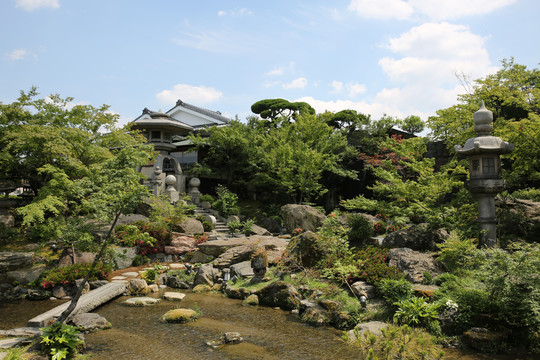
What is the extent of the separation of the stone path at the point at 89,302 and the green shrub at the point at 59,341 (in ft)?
5.95

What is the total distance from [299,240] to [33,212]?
8972mm

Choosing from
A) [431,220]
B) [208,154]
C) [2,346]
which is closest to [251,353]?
[2,346]

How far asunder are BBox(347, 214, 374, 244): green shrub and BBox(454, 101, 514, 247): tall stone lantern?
3272 mm

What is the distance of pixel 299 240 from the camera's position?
1170 centimetres

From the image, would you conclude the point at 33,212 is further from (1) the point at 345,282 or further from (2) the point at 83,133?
(1) the point at 345,282

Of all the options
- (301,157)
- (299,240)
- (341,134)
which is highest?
(341,134)

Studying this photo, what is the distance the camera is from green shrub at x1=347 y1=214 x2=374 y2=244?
1185 centimetres

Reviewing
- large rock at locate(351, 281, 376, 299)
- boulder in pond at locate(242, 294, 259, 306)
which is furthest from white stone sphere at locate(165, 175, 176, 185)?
large rock at locate(351, 281, 376, 299)

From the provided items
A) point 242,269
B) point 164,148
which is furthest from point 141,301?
point 164,148

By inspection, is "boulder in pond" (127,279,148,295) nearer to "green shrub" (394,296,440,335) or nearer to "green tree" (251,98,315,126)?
"green shrub" (394,296,440,335)

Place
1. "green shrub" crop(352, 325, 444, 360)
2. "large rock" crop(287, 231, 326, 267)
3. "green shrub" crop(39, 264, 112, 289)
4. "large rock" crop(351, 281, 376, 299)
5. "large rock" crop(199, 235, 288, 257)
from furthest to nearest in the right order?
1. "large rock" crop(199, 235, 288, 257)
2. "large rock" crop(287, 231, 326, 267)
3. "green shrub" crop(39, 264, 112, 289)
4. "large rock" crop(351, 281, 376, 299)
5. "green shrub" crop(352, 325, 444, 360)

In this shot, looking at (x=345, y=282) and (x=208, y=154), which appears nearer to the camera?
(x=345, y=282)

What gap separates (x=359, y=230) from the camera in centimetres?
1184

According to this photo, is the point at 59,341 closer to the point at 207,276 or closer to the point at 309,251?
the point at 207,276
